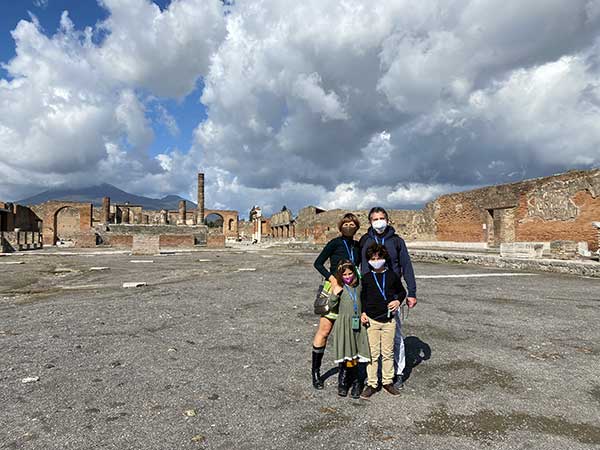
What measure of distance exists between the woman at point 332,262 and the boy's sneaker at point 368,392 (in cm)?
37

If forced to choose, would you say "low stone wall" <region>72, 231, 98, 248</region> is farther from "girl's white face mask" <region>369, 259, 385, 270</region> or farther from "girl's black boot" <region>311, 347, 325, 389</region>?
"girl's white face mask" <region>369, 259, 385, 270</region>

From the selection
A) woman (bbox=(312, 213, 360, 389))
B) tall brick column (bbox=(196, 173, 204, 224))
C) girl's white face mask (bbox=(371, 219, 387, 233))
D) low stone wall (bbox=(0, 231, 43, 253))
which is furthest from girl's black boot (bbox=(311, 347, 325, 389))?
tall brick column (bbox=(196, 173, 204, 224))

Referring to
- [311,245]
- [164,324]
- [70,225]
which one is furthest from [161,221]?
[164,324]

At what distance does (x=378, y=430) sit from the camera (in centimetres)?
253

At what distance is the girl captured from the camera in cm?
308

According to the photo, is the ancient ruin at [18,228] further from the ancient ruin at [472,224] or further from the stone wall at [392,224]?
the stone wall at [392,224]

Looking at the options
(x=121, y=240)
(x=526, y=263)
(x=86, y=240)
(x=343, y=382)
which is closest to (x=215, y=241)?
(x=121, y=240)

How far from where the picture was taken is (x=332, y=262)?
3387mm

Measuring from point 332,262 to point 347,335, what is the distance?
652 mm

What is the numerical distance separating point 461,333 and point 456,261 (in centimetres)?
1201

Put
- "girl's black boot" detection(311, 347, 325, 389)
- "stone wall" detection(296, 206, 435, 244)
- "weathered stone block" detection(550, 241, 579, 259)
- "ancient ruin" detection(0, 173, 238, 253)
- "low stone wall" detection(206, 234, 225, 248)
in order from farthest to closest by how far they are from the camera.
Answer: "low stone wall" detection(206, 234, 225, 248) < "stone wall" detection(296, 206, 435, 244) < "ancient ruin" detection(0, 173, 238, 253) < "weathered stone block" detection(550, 241, 579, 259) < "girl's black boot" detection(311, 347, 325, 389)

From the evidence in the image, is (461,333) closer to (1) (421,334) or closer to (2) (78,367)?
(1) (421,334)

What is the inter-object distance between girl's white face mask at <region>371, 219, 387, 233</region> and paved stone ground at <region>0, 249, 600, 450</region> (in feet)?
4.65

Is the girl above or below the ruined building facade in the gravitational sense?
below
